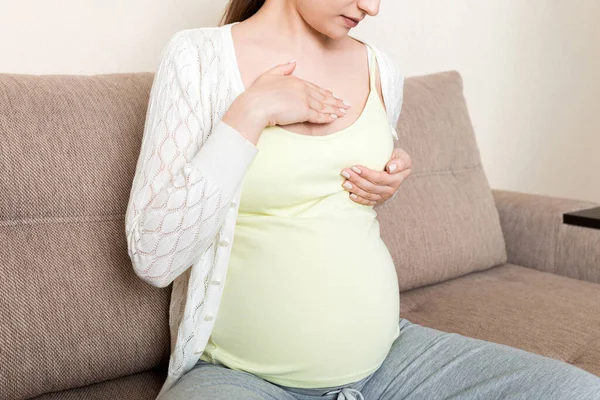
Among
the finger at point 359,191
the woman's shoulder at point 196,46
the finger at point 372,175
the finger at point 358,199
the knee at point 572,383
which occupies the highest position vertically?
the woman's shoulder at point 196,46

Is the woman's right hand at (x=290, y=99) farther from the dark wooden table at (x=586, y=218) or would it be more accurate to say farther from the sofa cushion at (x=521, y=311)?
the dark wooden table at (x=586, y=218)

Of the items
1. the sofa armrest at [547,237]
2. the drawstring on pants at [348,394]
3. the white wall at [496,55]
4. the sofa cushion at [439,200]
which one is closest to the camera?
the drawstring on pants at [348,394]

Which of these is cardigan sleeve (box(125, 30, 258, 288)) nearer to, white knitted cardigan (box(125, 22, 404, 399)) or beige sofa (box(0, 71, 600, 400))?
white knitted cardigan (box(125, 22, 404, 399))

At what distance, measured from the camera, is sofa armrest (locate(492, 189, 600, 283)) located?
2018mm

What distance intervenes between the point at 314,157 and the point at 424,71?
59.9 inches

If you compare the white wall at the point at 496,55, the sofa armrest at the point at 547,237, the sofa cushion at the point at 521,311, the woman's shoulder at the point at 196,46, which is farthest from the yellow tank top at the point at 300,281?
the sofa armrest at the point at 547,237

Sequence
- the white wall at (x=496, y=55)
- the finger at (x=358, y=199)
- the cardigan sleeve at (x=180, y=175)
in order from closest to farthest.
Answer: the cardigan sleeve at (x=180, y=175) → the finger at (x=358, y=199) → the white wall at (x=496, y=55)

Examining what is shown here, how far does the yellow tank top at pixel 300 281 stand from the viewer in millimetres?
1122

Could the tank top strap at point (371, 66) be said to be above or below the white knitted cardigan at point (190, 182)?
above

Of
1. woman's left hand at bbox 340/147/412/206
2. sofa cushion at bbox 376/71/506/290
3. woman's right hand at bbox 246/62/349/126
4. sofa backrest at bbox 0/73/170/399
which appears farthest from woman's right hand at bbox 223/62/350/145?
sofa cushion at bbox 376/71/506/290

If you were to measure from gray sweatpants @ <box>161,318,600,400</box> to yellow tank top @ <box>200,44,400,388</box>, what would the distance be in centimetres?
3

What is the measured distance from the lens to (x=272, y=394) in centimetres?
111

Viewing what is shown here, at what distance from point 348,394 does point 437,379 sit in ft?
0.48

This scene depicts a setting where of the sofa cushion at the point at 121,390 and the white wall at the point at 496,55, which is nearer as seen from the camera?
the sofa cushion at the point at 121,390
